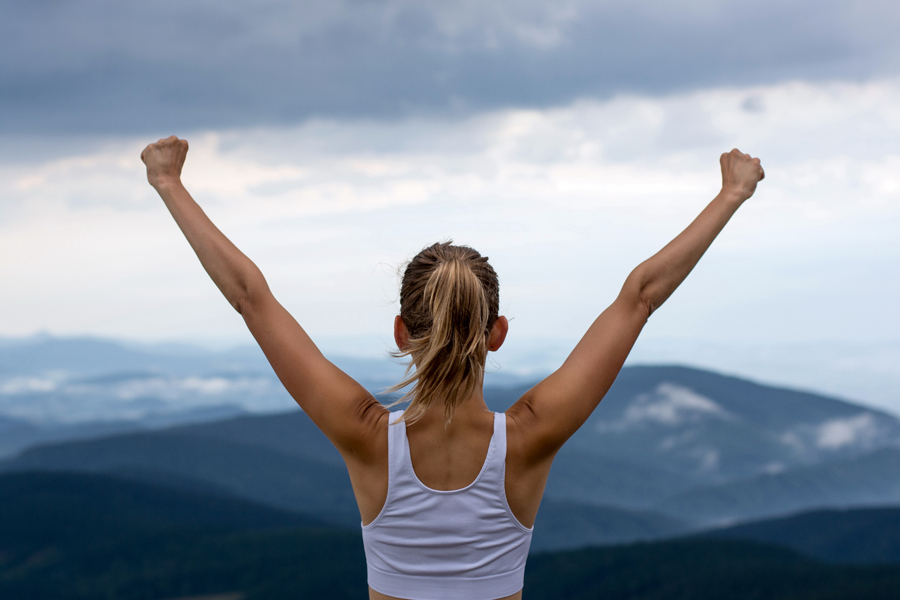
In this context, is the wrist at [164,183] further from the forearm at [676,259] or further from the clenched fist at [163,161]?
the forearm at [676,259]

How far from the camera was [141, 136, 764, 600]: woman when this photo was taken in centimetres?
443

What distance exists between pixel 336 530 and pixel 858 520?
4224 inches

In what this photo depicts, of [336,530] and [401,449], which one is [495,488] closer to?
[401,449]

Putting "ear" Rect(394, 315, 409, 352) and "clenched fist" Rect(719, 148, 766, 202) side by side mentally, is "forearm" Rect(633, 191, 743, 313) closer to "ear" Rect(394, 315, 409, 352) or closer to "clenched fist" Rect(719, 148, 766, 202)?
"clenched fist" Rect(719, 148, 766, 202)

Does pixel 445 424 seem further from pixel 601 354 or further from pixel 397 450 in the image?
pixel 601 354

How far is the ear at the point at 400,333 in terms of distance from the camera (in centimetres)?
Answer: 474

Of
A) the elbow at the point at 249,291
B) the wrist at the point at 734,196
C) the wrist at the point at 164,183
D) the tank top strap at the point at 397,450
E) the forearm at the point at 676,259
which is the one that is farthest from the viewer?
the wrist at the point at 734,196

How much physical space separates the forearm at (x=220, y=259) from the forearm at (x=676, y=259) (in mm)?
2225

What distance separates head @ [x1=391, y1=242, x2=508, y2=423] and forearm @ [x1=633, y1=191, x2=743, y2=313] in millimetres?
976

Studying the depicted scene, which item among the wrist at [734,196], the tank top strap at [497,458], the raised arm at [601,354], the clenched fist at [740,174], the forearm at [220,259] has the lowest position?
the tank top strap at [497,458]

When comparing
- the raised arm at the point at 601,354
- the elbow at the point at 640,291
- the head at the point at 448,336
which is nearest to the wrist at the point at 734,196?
the raised arm at the point at 601,354

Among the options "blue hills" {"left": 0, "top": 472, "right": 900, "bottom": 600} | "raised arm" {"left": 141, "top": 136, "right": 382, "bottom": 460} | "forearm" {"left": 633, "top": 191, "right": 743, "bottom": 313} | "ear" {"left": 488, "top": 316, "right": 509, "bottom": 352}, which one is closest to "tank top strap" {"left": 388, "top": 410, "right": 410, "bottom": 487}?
"raised arm" {"left": 141, "top": 136, "right": 382, "bottom": 460}

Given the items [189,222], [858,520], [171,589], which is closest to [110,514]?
[171,589]

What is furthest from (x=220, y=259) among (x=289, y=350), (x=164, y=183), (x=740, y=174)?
(x=740, y=174)
